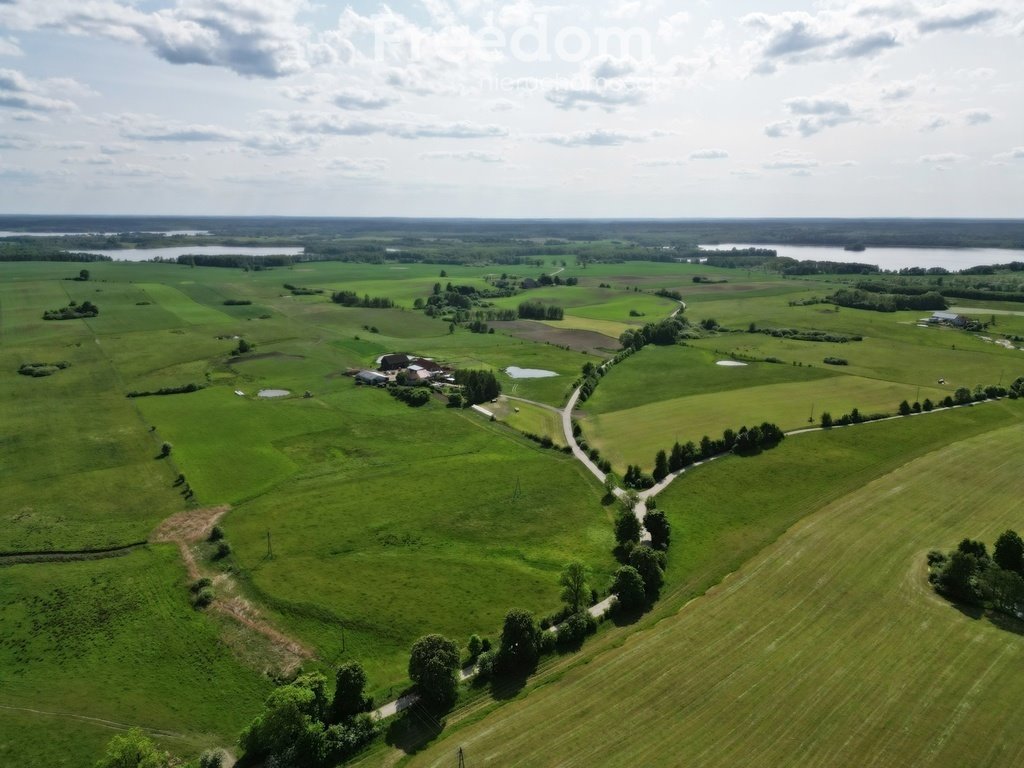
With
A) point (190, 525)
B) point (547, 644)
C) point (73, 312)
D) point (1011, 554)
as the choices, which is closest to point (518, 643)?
point (547, 644)

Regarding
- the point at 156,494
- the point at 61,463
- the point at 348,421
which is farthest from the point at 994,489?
the point at 61,463

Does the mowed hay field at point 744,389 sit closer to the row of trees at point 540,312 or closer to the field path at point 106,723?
the row of trees at point 540,312

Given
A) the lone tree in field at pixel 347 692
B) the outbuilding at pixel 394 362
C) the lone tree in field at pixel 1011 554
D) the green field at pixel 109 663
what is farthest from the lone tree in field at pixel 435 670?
the outbuilding at pixel 394 362

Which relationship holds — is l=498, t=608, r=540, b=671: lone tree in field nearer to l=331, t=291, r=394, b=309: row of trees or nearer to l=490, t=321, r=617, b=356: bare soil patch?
l=490, t=321, r=617, b=356: bare soil patch

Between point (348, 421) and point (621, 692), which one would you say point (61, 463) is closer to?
point (348, 421)

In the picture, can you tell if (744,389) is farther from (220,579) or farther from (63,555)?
(63,555)
